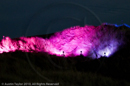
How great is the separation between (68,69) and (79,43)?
4.17 m

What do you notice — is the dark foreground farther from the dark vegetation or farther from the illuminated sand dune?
the illuminated sand dune

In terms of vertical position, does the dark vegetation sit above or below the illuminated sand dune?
below

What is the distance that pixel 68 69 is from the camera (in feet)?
35.2

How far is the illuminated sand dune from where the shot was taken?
13062mm

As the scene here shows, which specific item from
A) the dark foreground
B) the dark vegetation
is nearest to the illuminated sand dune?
the dark vegetation

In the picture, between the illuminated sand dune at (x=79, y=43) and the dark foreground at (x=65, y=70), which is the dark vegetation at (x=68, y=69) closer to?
the dark foreground at (x=65, y=70)

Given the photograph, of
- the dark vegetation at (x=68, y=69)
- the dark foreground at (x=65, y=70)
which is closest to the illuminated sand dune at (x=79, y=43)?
the dark vegetation at (x=68, y=69)

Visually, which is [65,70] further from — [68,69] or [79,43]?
[79,43]

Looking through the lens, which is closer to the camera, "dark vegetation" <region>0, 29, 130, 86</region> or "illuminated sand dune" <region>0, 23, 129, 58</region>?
"dark vegetation" <region>0, 29, 130, 86</region>

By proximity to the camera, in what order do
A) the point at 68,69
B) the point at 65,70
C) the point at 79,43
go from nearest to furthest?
the point at 65,70
the point at 68,69
the point at 79,43

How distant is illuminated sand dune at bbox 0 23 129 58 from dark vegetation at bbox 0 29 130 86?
3.13 ft

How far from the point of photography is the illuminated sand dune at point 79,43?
514 inches

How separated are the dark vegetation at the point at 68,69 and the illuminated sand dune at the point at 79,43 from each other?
3.13 feet

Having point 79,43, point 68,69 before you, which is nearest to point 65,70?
point 68,69
